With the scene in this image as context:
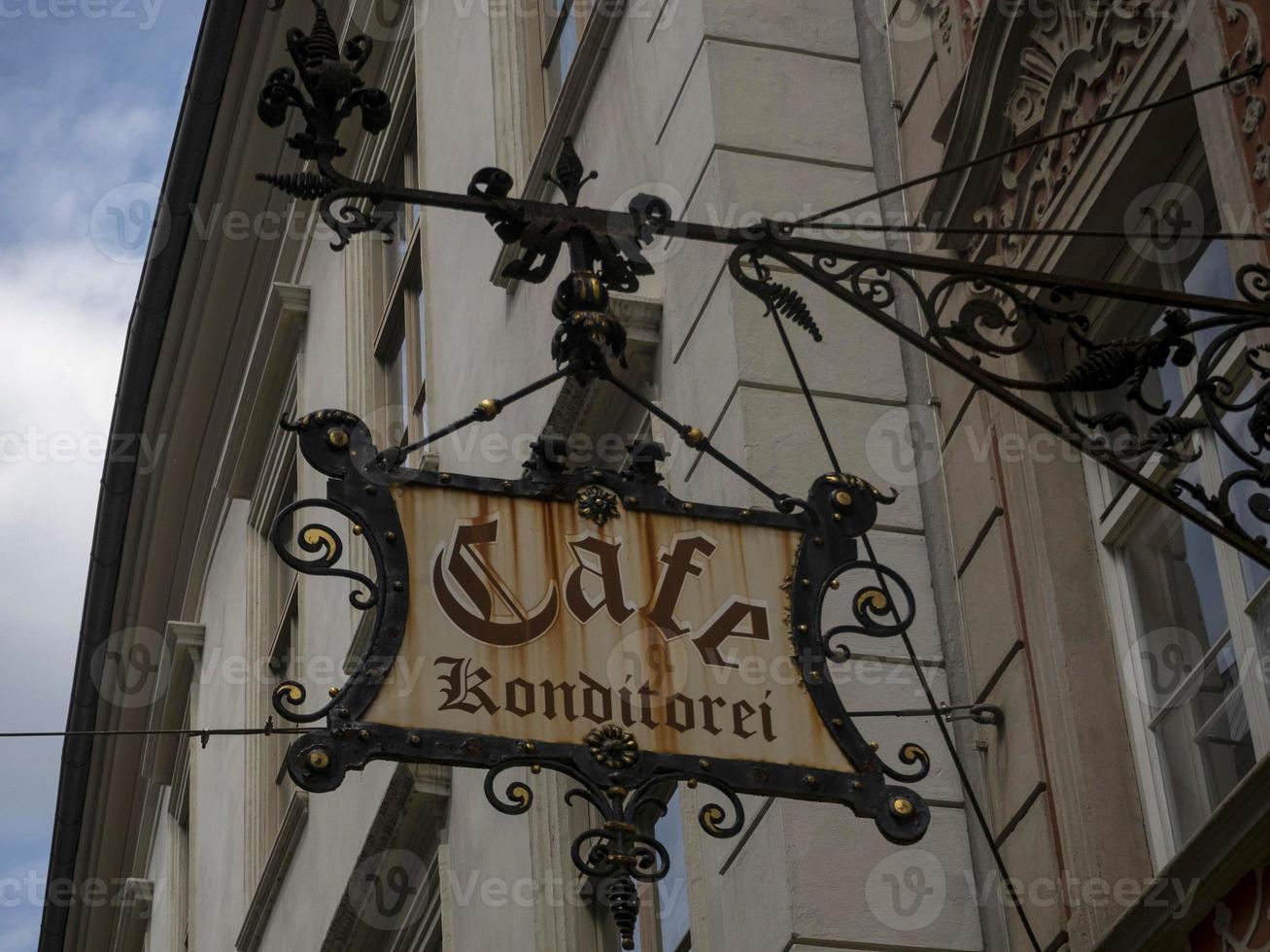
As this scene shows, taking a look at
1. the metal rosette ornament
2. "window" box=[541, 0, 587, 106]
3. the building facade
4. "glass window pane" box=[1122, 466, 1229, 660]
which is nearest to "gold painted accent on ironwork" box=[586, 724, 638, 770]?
the metal rosette ornament

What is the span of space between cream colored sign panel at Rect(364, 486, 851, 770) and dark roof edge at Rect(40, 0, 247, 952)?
39.1ft

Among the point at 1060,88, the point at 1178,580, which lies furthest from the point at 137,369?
the point at 1178,580

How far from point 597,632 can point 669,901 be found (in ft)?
11.4

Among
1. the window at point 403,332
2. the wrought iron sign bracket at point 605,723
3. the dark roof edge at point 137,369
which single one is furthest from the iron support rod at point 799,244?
the dark roof edge at point 137,369

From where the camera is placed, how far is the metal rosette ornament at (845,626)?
5062 millimetres

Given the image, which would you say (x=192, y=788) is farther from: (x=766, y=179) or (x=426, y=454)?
(x=766, y=179)

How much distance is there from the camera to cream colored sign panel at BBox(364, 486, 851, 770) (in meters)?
5.04

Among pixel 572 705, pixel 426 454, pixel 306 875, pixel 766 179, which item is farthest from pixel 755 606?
pixel 306 875

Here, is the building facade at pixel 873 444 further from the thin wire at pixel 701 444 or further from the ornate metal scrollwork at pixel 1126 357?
the thin wire at pixel 701 444

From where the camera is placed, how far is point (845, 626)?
542 centimetres

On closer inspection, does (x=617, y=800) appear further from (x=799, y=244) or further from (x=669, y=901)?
(x=669, y=901)

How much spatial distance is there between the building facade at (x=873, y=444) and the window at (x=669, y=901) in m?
0.02

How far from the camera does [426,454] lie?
37.7ft

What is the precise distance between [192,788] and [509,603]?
54.0 feet
